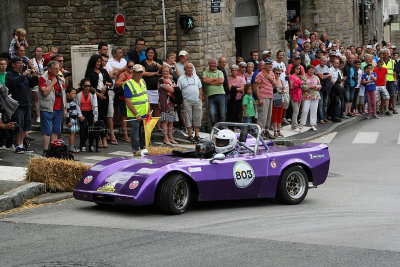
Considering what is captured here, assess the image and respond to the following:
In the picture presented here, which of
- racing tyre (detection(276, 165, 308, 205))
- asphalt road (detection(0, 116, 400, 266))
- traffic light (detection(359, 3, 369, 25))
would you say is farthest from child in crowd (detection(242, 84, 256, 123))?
traffic light (detection(359, 3, 369, 25))

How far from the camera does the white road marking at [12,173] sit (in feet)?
43.3

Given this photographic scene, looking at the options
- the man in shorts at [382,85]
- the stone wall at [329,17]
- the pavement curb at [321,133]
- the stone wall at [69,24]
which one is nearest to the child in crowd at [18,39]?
the stone wall at [69,24]

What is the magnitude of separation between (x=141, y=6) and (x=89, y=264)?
48.2 ft

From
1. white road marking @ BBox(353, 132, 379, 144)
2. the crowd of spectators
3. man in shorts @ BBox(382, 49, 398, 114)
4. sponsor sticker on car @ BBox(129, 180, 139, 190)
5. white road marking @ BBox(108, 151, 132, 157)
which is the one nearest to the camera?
sponsor sticker on car @ BBox(129, 180, 139, 190)

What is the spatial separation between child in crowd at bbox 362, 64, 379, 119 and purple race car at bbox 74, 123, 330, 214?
619 inches

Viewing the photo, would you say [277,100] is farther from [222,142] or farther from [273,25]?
[222,142]

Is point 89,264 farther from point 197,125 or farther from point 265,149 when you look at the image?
point 197,125

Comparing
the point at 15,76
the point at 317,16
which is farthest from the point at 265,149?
the point at 317,16

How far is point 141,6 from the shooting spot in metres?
22.0

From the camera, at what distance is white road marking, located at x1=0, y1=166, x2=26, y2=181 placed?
1320 cm

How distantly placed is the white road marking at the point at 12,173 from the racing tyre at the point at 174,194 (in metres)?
3.24

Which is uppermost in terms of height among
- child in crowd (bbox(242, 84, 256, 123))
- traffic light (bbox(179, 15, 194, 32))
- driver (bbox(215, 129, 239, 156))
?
traffic light (bbox(179, 15, 194, 32))

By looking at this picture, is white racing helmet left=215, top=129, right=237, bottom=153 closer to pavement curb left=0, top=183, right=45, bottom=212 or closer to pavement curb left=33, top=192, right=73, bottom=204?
pavement curb left=33, top=192, right=73, bottom=204

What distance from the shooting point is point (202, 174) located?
1132cm
